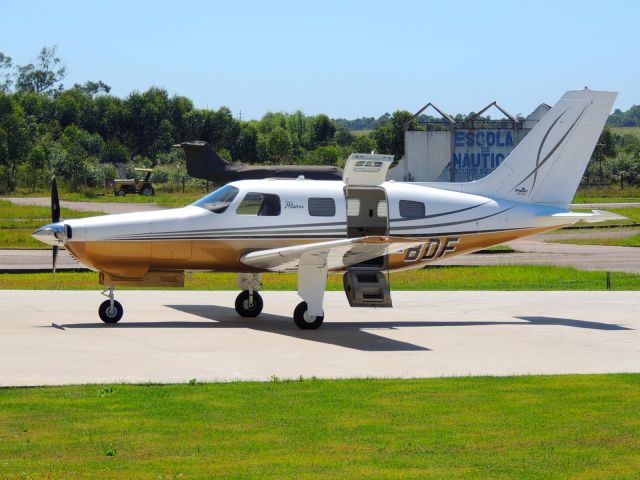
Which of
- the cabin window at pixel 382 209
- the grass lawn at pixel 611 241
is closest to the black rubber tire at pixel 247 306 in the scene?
the cabin window at pixel 382 209

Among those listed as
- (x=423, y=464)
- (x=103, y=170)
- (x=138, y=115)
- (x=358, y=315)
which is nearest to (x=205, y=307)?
(x=358, y=315)

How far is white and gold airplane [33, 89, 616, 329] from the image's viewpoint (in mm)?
19406

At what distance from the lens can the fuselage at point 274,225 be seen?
19.8 metres

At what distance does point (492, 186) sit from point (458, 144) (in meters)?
48.0

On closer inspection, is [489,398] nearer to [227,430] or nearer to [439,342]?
[227,430]

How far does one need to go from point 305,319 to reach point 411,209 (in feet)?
10.8

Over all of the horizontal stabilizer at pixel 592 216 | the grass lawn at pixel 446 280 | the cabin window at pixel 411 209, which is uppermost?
the cabin window at pixel 411 209

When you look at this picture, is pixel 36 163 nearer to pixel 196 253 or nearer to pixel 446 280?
pixel 446 280

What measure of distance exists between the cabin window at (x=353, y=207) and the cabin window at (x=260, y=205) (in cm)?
136

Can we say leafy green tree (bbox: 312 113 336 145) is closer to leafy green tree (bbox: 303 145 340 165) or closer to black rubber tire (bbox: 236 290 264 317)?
leafy green tree (bbox: 303 145 340 165)

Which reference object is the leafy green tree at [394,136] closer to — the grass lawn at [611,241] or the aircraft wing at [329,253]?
the grass lawn at [611,241]

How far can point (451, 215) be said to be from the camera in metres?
21.7

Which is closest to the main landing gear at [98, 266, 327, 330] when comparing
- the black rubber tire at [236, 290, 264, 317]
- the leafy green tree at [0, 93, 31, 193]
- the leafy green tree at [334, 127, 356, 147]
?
the black rubber tire at [236, 290, 264, 317]

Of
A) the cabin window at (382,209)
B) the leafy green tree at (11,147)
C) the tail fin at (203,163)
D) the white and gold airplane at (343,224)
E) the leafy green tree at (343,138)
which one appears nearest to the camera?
the white and gold airplane at (343,224)
